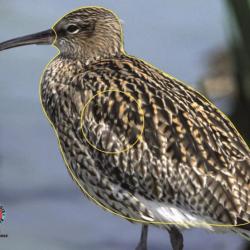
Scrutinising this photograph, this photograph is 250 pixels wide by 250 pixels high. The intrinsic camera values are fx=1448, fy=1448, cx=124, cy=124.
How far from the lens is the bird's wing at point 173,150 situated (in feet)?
26.5

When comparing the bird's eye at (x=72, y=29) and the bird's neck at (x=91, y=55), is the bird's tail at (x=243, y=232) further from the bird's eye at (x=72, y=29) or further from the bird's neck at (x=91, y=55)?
the bird's eye at (x=72, y=29)

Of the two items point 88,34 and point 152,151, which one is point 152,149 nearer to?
point 152,151

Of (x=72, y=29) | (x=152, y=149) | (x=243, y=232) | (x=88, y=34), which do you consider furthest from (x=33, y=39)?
(x=243, y=232)

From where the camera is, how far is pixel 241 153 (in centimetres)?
820

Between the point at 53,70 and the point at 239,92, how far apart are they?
407 cm

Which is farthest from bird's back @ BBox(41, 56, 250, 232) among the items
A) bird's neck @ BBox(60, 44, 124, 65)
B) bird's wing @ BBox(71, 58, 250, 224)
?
bird's neck @ BBox(60, 44, 124, 65)

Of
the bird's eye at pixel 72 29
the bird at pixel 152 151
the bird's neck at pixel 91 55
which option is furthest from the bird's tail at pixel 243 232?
the bird's eye at pixel 72 29

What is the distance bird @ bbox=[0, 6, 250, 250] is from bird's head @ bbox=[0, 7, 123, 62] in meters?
0.19

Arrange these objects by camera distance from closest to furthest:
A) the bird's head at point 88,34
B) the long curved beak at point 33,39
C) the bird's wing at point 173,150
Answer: the bird's wing at point 173,150 → the long curved beak at point 33,39 → the bird's head at point 88,34

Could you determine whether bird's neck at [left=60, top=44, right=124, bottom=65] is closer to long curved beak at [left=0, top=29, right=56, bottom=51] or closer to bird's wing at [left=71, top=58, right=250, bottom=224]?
long curved beak at [left=0, top=29, right=56, bottom=51]

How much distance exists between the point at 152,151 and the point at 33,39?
95 centimetres

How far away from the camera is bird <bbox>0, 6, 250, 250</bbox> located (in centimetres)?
809

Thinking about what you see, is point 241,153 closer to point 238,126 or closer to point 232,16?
point 232,16

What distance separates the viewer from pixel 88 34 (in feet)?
28.5
